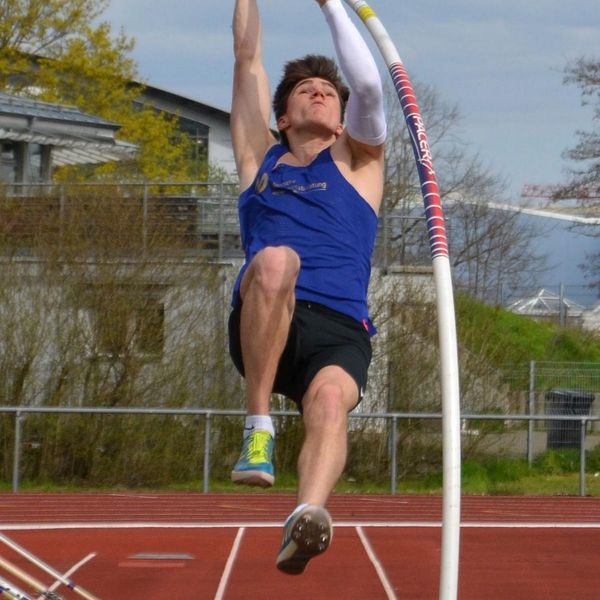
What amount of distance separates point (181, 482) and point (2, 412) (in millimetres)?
2309

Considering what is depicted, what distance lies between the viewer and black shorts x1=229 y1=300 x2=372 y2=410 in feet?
16.1

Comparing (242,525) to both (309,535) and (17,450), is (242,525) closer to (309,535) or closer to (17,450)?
(17,450)

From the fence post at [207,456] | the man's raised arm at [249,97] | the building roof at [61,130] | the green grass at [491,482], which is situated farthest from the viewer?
the building roof at [61,130]

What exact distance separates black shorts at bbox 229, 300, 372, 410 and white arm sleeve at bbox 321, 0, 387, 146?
24.3 inches

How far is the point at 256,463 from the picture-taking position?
4766 mm

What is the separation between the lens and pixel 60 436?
17.4 m

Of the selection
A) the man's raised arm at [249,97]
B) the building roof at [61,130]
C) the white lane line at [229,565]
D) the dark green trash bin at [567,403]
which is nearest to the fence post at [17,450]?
the white lane line at [229,565]

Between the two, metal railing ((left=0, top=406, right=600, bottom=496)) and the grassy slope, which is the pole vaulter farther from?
the grassy slope

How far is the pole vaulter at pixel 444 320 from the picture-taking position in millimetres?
4207

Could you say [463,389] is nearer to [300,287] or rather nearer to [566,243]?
[300,287]

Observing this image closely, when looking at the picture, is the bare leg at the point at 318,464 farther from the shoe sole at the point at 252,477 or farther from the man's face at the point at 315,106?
the man's face at the point at 315,106

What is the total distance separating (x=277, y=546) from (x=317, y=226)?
221 inches

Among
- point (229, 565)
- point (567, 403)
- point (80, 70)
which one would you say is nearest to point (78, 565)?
point (229, 565)

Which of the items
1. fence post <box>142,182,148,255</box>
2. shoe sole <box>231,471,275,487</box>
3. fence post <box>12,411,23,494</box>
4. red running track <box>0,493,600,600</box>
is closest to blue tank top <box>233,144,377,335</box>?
shoe sole <box>231,471,275,487</box>
